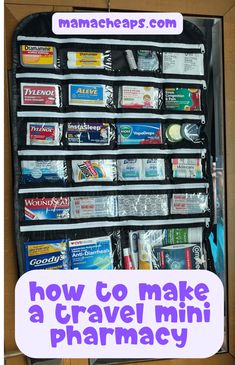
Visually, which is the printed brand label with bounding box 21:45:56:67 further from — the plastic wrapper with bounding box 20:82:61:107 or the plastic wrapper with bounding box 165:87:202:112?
the plastic wrapper with bounding box 165:87:202:112

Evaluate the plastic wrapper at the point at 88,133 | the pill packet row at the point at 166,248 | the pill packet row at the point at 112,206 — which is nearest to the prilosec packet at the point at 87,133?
the plastic wrapper at the point at 88,133

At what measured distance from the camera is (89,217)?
3.08 ft

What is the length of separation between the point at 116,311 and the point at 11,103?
0.51 metres

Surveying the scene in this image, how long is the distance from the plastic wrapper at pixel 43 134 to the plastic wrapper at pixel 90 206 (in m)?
0.14

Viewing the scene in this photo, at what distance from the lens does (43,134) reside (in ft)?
3.03

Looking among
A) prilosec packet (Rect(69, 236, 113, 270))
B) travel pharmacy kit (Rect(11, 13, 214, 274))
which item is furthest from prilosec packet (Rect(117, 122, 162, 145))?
prilosec packet (Rect(69, 236, 113, 270))

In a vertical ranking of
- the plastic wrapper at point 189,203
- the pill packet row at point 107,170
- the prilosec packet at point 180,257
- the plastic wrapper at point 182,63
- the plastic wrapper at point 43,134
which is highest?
the plastic wrapper at point 182,63

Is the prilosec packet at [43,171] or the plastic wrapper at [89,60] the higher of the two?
the plastic wrapper at [89,60]

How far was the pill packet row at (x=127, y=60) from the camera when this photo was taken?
3.01ft

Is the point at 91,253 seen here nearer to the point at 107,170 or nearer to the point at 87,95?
the point at 107,170

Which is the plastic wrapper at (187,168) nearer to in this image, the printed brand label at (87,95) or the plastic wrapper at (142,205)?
the plastic wrapper at (142,205)

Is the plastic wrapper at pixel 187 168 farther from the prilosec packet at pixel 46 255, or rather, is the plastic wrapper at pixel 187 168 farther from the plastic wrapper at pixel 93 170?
the prilosec packet at pixel 46 255

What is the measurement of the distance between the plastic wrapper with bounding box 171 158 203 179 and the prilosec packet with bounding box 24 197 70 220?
265mm

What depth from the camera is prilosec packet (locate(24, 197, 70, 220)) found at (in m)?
0.92
